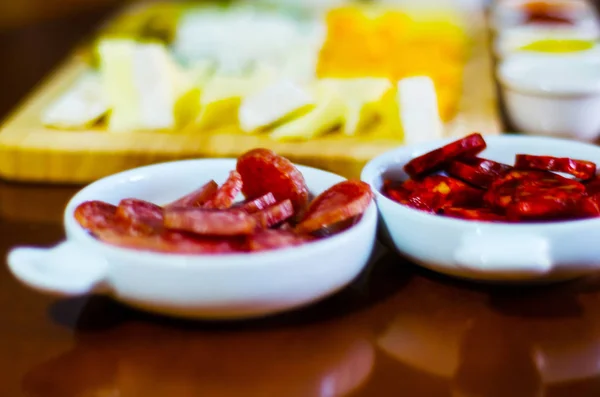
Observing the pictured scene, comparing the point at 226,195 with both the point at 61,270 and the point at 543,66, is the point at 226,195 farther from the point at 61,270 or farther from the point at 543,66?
the point at 543,66

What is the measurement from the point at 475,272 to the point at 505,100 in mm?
732

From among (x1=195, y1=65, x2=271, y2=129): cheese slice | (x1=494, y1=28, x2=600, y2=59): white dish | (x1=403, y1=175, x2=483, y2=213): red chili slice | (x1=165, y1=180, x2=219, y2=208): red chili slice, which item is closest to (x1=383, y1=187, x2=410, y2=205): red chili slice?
(x1=403, y1=175, x2=483, y2=213): red chili slice

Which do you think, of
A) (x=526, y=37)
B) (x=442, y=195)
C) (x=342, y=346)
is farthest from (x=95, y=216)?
(x=526, y=37)

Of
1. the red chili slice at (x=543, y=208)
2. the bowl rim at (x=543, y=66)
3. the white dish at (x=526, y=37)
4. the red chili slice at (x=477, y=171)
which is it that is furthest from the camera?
the white dish at (x=526, y=37)

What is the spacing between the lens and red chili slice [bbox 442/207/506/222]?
84 centimetres

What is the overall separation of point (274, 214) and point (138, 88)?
2.08ft

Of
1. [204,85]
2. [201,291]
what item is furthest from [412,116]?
[201,291]

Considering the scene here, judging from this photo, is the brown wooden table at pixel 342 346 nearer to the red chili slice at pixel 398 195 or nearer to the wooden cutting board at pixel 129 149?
the red chili slice at pixel 398 195

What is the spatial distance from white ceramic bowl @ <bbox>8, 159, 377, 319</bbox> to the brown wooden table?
5 cm

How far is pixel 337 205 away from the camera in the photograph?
82cm

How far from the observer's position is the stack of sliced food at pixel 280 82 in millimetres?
1299

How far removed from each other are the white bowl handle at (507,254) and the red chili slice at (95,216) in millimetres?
370

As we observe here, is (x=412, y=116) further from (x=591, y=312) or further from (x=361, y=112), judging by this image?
(x=591, y=312)

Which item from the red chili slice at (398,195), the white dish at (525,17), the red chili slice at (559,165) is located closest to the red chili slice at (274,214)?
the red chili slice at (398,195)
